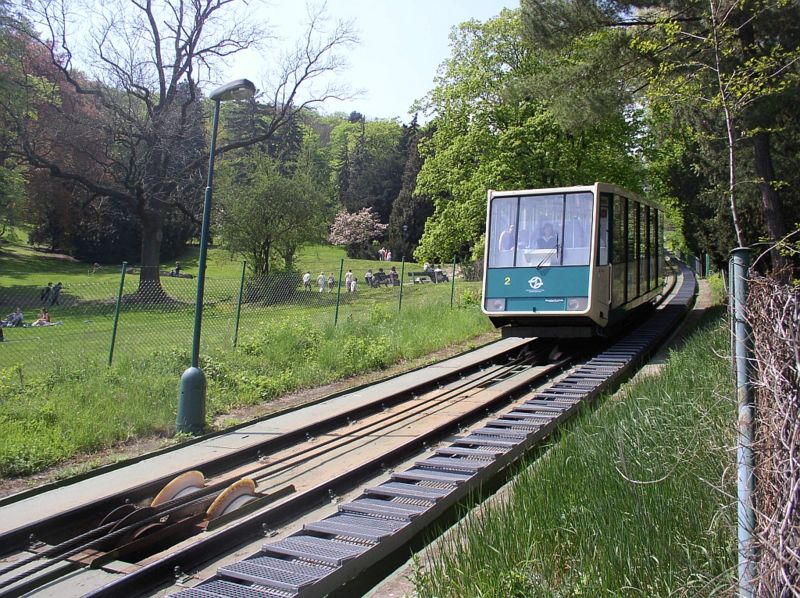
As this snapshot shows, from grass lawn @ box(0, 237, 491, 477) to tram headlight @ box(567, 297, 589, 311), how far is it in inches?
152

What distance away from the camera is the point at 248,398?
1141 centimetres

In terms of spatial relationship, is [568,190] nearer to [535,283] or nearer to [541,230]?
[541,230]

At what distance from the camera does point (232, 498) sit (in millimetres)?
6680

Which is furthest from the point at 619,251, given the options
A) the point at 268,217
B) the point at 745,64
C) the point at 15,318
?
the point at 268,217

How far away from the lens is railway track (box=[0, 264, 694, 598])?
4918 mm

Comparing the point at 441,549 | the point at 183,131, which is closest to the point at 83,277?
the point at 183,131

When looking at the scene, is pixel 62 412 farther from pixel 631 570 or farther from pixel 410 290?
pixel 410 290

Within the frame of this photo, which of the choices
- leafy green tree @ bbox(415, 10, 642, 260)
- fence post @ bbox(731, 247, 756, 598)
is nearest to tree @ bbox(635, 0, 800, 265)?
fence post @ bbox(731, 247, 756, 598)

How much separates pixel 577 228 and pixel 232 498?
9.66 metres

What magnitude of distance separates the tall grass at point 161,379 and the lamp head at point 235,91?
439cm

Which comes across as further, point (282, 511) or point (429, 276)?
point (429, 276)

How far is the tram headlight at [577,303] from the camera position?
1376cm

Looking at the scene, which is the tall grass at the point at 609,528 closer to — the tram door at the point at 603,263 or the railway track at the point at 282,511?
the railway track at the point at 282,511

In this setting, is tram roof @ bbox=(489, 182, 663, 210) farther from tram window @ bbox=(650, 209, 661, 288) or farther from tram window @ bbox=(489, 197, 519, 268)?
tram window @ bbox=(650, 209, 661, 288)
